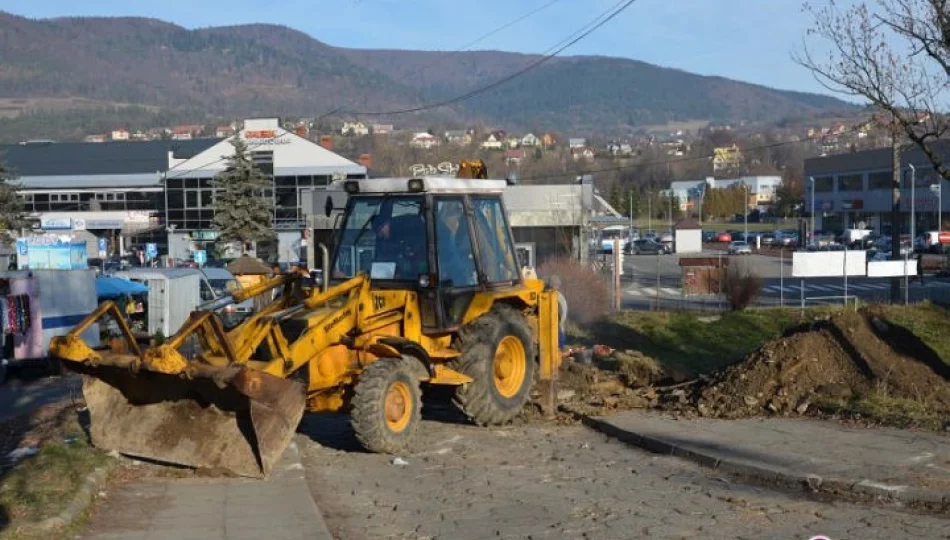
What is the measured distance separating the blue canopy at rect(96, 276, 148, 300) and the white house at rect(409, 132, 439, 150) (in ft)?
128

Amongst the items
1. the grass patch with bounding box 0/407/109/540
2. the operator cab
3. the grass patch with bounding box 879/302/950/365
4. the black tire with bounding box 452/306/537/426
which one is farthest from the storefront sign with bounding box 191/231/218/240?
the grass patch with bounding box 0/407/109/540

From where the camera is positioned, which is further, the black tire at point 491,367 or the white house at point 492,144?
the white house at point 492,144

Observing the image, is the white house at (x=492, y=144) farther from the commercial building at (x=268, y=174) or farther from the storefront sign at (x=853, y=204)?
the storefront sign at (x=853, y=204)

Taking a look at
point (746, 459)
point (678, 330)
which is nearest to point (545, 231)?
point (678, 330)

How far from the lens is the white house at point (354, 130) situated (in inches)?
3669

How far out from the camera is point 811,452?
11.9 m

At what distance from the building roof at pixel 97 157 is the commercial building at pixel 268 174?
21.8 feet

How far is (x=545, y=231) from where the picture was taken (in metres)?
48.7

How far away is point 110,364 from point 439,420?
4809 mm

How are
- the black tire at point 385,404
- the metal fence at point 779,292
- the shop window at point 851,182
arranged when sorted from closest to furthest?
the black tire at point 385,404 → the metal fence at point 779,292 → the shop window at point 851,182

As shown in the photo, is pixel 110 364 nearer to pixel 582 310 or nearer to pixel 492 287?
pixel 492 287

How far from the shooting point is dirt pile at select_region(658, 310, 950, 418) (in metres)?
14.5

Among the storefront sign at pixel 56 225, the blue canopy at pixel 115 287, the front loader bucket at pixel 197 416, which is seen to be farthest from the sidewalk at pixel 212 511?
the storefront sign at pixel 56 225

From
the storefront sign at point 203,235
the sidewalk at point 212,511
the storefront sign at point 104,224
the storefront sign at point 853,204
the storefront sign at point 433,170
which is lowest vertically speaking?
the sidewalk at point 212,511
